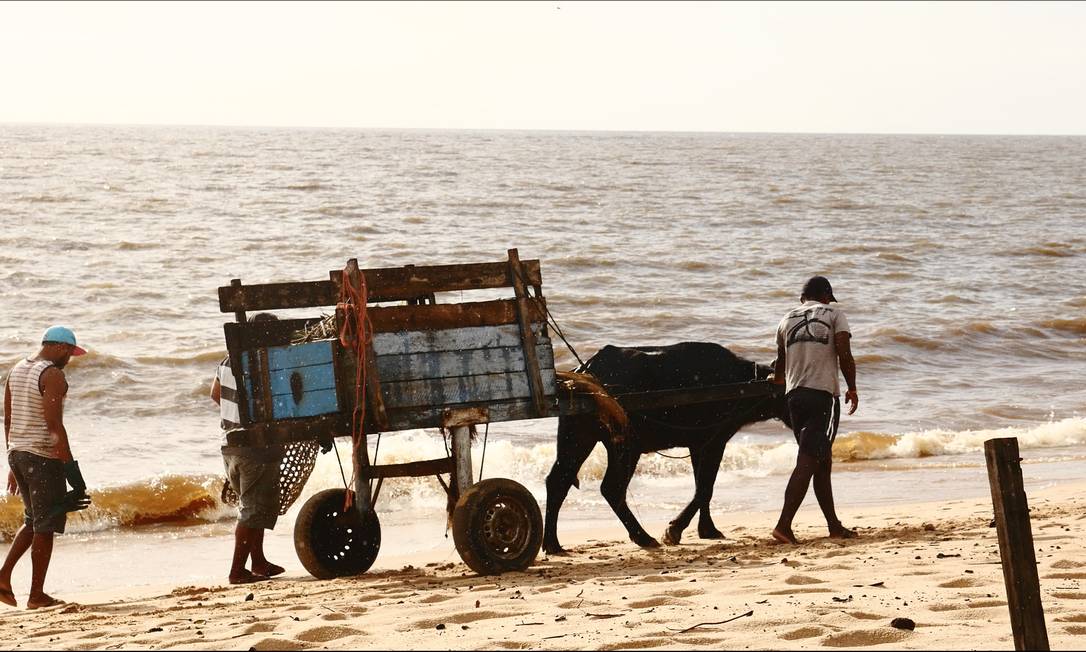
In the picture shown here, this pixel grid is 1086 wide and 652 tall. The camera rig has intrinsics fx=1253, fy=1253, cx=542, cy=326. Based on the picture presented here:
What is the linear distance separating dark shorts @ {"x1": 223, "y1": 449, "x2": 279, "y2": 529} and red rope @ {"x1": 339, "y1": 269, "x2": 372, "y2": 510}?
113cm

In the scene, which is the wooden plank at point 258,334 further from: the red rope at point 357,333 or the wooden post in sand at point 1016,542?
the wooden post in sand at point 1016,542

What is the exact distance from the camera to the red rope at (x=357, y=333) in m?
7.15

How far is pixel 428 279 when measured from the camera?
7508mm

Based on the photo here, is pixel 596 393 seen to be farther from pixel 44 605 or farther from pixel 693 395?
pixel 44 605

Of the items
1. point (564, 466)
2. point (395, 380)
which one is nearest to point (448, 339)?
point (395, 380)

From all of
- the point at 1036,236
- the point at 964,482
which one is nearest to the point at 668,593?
the point at 964,482

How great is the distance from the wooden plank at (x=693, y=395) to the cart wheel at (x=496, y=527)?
1167 mm

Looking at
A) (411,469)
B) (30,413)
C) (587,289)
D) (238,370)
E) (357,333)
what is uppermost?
(587,289)

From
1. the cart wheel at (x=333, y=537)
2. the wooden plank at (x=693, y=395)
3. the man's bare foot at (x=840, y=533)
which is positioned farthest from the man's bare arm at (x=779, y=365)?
the cart wheel at (x=333, y=537)

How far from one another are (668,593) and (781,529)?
7.82 ft

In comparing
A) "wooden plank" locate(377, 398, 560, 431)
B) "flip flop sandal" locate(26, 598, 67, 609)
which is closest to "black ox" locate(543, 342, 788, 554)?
"wooden plank" locate(377, 398, 560, 431)

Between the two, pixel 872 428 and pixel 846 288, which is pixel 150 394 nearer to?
pixel 872 428

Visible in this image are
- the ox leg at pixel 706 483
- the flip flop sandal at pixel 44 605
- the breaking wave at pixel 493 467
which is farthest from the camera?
the breaking wave at pixel 493 467

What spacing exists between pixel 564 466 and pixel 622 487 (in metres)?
0.45
